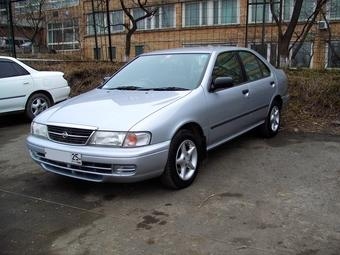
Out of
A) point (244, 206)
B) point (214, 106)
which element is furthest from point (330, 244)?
point (214, 106)

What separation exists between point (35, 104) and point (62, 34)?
2497 cm

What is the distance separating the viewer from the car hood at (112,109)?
4.64 m

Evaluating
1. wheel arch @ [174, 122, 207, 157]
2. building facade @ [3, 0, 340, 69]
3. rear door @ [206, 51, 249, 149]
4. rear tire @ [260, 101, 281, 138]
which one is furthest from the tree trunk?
building facade @ [3, 0, 340, 69]

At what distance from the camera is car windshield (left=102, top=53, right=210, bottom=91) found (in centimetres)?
559

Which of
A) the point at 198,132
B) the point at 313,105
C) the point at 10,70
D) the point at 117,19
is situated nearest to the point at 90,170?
the point at 198,132

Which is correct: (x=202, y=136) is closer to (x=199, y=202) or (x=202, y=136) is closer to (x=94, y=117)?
(x=199, y=202)

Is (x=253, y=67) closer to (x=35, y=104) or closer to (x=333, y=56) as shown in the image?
(x=35, y=104)

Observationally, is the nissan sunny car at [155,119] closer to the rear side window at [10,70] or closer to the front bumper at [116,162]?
the front bumper at [116,162]

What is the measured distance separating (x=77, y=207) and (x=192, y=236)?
132cm

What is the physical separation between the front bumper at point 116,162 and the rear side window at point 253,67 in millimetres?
2384

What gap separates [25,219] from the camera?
437 cm

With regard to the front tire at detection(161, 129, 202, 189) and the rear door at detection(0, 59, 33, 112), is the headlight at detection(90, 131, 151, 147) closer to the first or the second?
the front tire at detection(161, 129, 202, 189)

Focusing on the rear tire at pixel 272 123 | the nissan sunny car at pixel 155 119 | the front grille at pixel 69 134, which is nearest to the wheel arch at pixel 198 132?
the nissan sunny car at pixel 155 119

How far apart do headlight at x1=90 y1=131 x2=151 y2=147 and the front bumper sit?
5 cm
